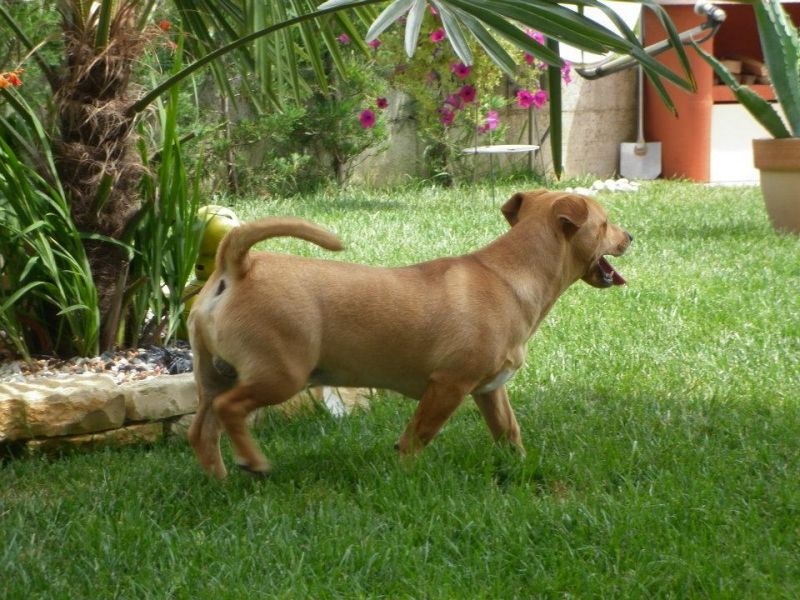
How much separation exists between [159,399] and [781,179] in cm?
633

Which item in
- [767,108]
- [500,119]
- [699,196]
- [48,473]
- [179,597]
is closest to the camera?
[179,597]

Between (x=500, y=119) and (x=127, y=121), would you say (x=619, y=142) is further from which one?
(x=127, y=121)

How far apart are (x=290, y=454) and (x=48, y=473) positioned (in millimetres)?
917

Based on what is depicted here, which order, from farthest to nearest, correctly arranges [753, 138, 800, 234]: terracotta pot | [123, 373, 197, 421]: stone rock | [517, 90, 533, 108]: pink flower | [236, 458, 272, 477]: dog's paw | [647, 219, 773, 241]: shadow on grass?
1. [517, 90, 533, 108]: pink flower
2. [647, 219, 773, 241]: shadow on grass
3. [753, 138, 800, 234]: terracotta pot
4. [123, 373, 197, 421]: stone rock
5. [236, 458, 272, 477]: dog's paw

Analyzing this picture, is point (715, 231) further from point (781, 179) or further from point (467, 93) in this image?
point (467, 93)

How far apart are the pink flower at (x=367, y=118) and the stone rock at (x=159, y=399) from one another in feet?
26.2

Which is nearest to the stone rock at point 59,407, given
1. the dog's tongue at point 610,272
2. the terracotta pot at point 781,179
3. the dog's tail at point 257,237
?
the dog's tail at point 257,237

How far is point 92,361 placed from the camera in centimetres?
523

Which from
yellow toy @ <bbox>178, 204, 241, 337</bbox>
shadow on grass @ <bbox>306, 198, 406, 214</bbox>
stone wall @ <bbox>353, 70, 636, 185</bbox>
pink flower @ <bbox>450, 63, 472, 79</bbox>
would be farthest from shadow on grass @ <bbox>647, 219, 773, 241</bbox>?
yellow toy @ <bbox>178, 204, 241, 337</bbox>

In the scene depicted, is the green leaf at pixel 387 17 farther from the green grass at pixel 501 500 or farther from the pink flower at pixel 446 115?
the pink flower at pixel 446 115

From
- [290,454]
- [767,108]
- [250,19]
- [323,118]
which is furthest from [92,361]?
[323,118]

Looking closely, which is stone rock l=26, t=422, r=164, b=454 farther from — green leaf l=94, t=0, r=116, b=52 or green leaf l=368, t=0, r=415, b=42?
green leaf l=368, t=0, r=415, b=42

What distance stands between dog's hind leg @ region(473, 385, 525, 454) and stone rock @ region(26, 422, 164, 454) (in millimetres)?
1394

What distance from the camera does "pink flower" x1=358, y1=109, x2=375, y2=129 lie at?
1245cm
